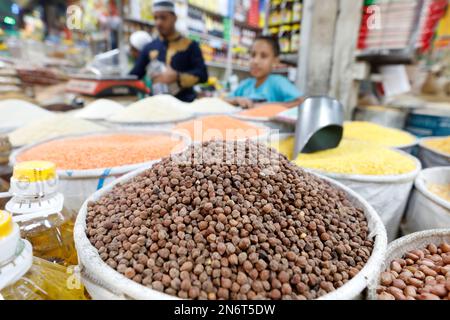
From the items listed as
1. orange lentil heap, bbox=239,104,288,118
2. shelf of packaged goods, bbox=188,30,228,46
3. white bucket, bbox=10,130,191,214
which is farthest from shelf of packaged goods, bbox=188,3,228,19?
white bucket, bbox=10,130,191,214

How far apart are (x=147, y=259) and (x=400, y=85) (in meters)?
3.66

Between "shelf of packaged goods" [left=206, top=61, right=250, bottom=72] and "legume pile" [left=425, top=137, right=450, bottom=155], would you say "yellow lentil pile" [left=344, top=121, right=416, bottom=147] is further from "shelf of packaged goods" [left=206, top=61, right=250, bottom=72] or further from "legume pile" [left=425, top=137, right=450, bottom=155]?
"shelf of packaged goods" [left=206, top=61, right=250, bottom=72]

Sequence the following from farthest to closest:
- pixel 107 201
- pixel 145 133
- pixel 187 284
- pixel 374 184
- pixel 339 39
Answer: pixel 339 39
pixel 145 133
pixel 374 184
pixel 107 201
pixel 187 284

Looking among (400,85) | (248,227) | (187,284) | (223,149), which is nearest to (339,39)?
(400,85)

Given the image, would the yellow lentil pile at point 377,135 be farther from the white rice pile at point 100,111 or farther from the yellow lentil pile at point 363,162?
the white rice pile at point 100,111

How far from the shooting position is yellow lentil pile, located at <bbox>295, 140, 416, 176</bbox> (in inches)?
43.0

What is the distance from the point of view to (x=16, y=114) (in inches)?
70.1

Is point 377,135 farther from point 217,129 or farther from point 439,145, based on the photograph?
point 217,129

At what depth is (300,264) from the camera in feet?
1.90

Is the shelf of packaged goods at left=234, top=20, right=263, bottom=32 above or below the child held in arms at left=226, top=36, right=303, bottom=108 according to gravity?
above

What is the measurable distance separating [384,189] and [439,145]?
31.9 inches

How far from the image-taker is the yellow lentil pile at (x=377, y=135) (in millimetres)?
1659

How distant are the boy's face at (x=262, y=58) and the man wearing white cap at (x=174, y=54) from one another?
627 millimetres

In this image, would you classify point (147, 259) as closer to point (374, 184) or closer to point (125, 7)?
point (374, 184)
